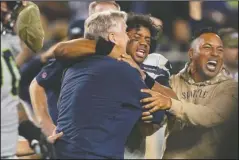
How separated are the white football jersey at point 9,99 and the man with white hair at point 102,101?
0.23 m

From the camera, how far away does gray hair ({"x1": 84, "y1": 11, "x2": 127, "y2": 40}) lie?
2875 millimetres

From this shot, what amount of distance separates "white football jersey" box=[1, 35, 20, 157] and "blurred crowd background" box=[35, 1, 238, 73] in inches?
6.5

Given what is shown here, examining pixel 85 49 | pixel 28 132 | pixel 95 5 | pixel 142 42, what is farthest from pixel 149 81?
pixel 28 132

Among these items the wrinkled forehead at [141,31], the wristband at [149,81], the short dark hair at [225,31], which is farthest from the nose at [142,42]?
the short dark hair at [225,31]

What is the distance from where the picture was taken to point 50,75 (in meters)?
3.03

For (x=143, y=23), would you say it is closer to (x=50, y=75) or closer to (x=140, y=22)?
(x=140, y=22)

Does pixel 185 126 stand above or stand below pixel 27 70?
below

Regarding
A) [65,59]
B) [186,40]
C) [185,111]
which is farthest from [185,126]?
[65,59]

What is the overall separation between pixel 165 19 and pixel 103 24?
379 millimetres

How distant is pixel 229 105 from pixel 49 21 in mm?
855

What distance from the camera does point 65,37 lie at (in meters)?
3.06

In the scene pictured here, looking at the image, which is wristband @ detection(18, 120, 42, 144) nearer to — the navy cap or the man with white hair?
the man with white hair

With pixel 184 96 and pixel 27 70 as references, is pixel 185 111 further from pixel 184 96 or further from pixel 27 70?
pixel 27 70

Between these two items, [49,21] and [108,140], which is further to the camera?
[49,21]
